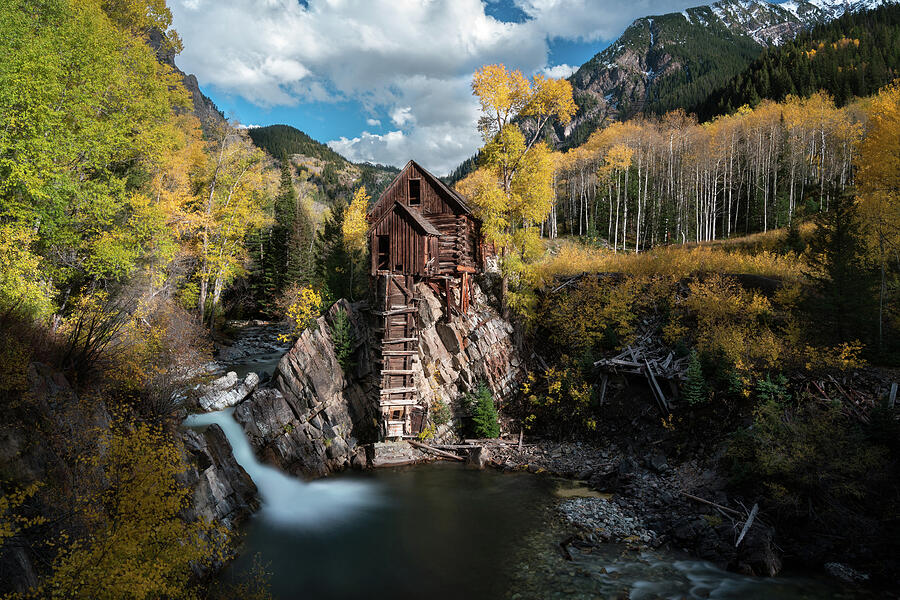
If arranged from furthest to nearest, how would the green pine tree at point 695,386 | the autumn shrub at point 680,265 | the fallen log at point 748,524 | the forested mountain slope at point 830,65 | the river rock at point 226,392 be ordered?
the forested mountain slope at point 830,65, the autumn shrub at point 680,265, the river rock at point 226,392, the green pine tree at point 695,386, the fallen log at point 748,524

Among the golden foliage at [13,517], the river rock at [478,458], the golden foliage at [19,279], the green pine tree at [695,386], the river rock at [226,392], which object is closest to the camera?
the golden foliage at [13,517]

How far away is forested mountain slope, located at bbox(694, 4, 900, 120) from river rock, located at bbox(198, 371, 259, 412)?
3044 inches

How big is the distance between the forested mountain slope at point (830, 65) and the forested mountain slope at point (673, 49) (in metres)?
52.2

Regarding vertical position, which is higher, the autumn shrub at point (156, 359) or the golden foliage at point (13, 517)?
the autumn shrub at point (156, 359)

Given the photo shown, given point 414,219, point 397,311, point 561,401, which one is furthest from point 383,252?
point 561,401

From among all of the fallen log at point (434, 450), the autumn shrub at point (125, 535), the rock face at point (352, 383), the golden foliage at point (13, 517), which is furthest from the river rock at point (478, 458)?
the golden foliage at point (13, 517)

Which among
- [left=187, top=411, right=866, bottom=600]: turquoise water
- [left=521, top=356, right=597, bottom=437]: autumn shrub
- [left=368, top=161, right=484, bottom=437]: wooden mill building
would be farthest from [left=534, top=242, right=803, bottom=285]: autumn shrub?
[left=187, top=411, right=866, bottom=600]: turquoise water

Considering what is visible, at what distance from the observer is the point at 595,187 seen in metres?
58.2

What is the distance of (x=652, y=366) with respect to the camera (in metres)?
17.6

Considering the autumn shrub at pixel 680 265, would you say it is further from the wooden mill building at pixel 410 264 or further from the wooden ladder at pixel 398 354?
the wooden ladder at pixel 398 354

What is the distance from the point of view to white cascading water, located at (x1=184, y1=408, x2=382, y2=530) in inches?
Result: 541

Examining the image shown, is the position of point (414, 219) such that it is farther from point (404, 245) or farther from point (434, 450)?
point (434, 450)

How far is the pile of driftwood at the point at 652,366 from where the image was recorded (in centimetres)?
1653

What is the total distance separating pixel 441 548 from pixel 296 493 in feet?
21.8
